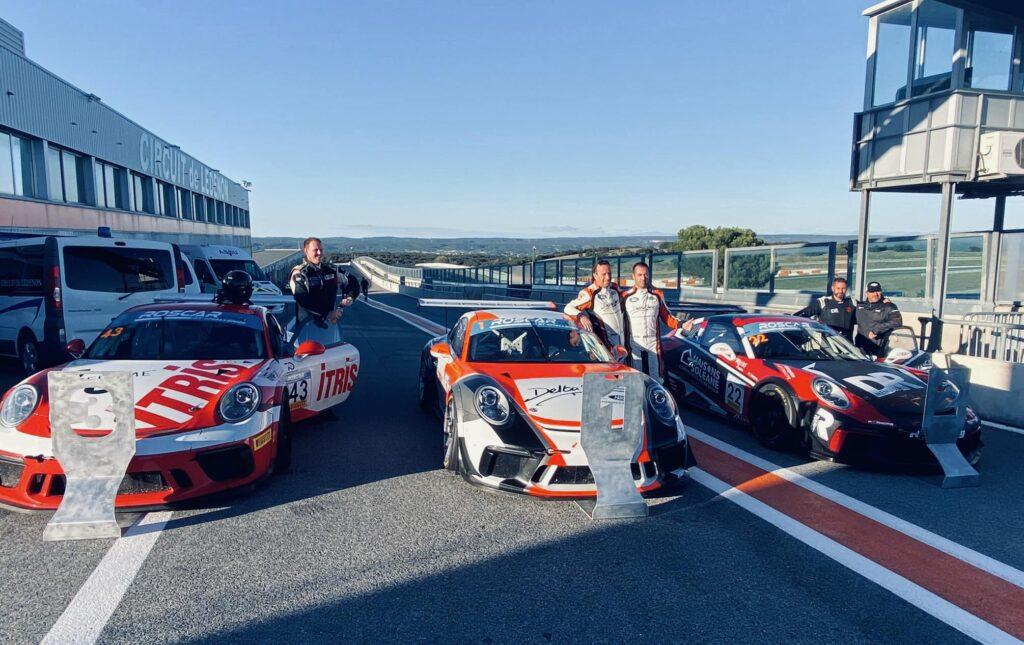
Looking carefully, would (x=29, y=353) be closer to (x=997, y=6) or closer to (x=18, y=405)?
(x=18, y=405)

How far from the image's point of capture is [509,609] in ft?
10.3

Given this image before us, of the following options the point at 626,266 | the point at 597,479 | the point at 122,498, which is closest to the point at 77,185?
the point at 626,266

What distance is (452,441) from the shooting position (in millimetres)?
4758

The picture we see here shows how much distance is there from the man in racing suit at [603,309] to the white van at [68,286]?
241 inches

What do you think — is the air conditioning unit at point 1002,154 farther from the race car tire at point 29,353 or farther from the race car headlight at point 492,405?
the race car tire at point 29,353

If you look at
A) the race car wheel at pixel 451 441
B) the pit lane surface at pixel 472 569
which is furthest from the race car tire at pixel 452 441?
the pit lane surface at pixel 472 569

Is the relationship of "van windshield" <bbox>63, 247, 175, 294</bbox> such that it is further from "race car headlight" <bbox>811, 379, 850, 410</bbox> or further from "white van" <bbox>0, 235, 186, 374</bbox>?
"race car headlight" <bbox>811, 379, 850, 410</bbox>

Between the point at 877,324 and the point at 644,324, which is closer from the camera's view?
the point at 644,324

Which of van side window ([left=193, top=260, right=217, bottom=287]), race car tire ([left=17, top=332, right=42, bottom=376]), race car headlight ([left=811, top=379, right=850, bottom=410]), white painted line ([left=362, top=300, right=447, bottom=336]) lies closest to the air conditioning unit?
race car headlight ([left=811, top=379, right=850, bottom=410])

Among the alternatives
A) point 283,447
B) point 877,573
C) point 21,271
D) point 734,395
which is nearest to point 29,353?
point 21,271

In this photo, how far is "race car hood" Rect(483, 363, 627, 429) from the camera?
14.8ft

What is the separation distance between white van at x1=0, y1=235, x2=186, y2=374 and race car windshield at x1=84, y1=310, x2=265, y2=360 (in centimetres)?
351

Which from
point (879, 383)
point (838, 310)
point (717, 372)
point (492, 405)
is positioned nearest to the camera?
point (492, 405)

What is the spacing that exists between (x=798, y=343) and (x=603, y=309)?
200cm
